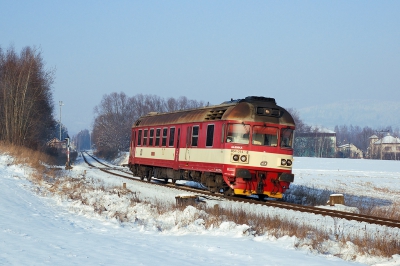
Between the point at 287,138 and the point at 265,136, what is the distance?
3.10 ft

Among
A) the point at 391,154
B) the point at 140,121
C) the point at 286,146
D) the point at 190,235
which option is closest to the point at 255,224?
the point at 190,235

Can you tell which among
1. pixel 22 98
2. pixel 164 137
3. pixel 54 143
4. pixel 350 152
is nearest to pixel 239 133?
pixel 164 137

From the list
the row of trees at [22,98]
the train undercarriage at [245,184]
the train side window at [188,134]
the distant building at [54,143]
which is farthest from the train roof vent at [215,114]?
the distant building at [54,143]

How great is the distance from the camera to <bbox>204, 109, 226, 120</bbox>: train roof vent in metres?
18.4

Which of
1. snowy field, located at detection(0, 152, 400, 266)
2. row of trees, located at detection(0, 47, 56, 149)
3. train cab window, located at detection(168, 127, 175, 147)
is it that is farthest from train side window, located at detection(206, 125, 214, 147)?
row of trees, located at detection(0, 47, 56, 149)

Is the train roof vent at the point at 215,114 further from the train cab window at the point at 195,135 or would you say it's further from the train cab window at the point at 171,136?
the train cab window at the point at 171,136

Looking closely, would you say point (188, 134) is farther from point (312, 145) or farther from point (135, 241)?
point (312, 145)

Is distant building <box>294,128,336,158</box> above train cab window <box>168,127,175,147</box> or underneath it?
above

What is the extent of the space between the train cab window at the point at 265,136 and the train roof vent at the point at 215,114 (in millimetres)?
1436

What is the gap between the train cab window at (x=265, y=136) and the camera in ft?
58.1

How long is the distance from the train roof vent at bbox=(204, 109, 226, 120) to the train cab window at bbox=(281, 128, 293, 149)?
7.56ft

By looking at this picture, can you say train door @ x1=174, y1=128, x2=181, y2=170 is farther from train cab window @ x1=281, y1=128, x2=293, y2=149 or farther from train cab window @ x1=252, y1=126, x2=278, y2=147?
train cab window @ x1=281, y1=128, x2=293, y2=149

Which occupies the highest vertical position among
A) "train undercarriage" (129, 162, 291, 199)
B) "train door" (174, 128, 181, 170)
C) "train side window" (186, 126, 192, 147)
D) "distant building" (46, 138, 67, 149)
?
"distant building" (46, 138, 67, 149)

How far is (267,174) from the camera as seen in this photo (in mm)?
17672
